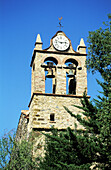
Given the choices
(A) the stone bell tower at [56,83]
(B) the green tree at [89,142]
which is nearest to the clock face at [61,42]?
(A) the stone bell tower at [56,83]

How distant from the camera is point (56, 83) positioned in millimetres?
25625

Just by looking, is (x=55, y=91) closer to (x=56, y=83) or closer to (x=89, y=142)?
(x=56, y=83)

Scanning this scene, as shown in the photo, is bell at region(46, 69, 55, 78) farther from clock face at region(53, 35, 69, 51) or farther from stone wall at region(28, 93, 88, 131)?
clock face at region(53, 35, 69, 51)

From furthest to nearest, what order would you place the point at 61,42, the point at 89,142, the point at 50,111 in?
the point at 61,42
the point at 50,111
the point at 89,142

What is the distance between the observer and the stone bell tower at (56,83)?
80.8 feet

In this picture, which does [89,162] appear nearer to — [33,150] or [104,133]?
[104,133]

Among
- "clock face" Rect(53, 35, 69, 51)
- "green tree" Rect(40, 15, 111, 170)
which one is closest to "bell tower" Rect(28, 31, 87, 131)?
"clock face" Rect(53, 35, 69, 51)

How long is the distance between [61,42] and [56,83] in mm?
2691

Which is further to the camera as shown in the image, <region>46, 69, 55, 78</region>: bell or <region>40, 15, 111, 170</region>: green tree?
<region>46, 69, 55, 78</region>: bell

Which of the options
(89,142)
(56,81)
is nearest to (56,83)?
(56,81)

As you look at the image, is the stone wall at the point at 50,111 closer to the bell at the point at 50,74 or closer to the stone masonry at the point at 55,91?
the stone masonry at the point at 55,91

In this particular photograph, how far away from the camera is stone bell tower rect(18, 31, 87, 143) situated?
24641 mm

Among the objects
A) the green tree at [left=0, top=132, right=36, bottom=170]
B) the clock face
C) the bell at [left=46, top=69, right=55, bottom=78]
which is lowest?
the green tree at [left=0, top=132, right=36, bottom=170]

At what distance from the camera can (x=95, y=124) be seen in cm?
1795
